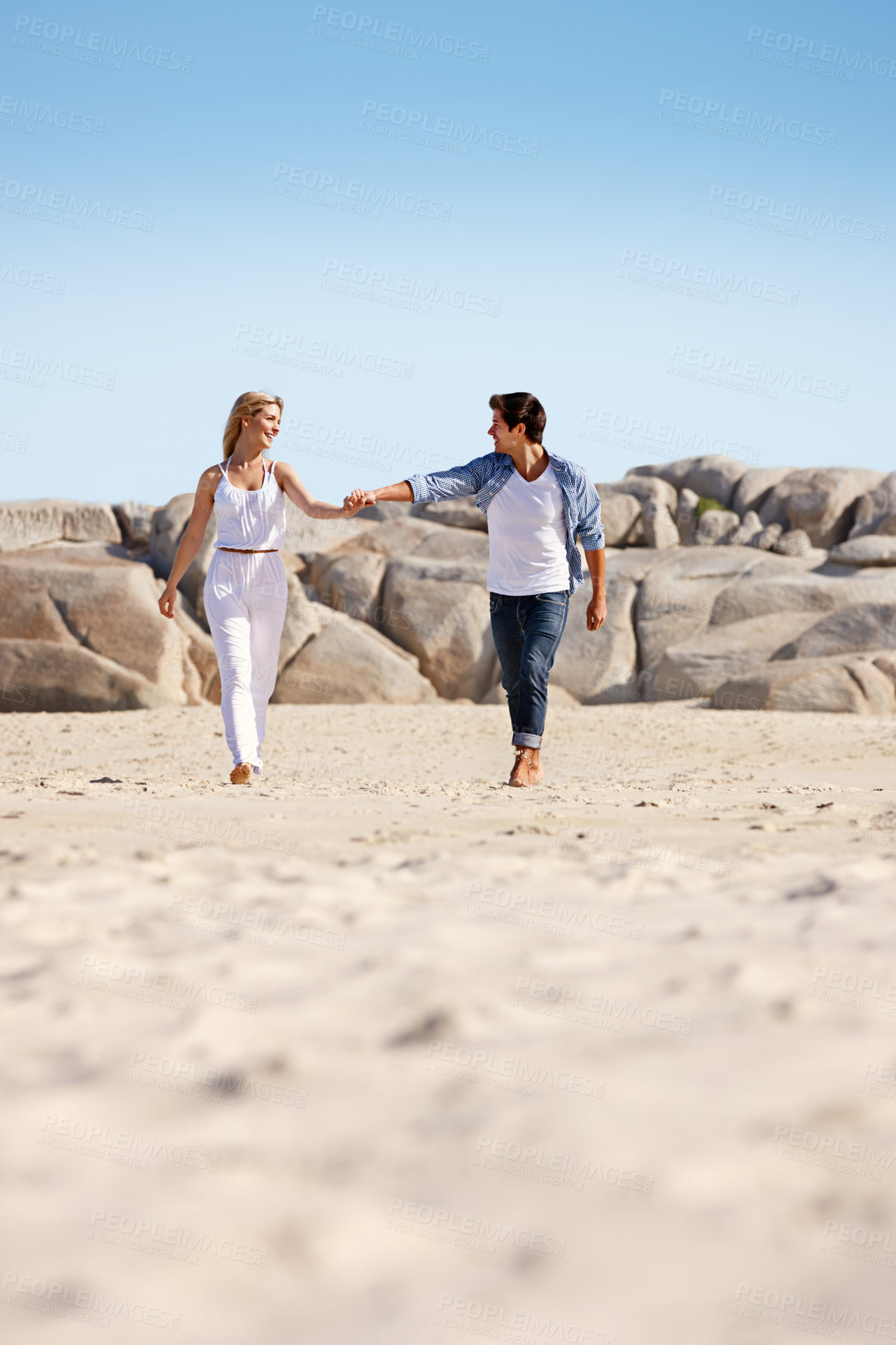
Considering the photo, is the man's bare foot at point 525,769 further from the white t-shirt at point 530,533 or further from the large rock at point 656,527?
the large rock at point 656,527

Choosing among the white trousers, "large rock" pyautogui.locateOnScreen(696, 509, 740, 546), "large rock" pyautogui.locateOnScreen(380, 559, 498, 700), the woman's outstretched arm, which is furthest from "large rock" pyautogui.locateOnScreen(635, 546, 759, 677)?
the woman's outstretched arm

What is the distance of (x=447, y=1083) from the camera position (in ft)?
6.47

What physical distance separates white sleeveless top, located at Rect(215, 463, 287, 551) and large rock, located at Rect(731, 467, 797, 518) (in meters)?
18.6

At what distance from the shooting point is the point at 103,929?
2.64 metres

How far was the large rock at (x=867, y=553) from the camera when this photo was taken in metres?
15.7

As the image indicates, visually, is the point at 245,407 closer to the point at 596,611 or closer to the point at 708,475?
the point at 596,611

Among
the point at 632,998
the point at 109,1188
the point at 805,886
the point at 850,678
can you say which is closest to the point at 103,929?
the point at 109,1188

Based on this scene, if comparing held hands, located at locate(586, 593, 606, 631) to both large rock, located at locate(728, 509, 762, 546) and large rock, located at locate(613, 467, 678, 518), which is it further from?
large rock, located at locate(613, 467, 678, 518)

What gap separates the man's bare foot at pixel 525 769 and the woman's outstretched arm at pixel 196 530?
1.80 metres

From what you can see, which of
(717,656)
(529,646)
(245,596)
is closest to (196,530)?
(245,596)

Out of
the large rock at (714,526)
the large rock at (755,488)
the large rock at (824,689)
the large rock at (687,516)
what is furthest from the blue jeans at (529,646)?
the large rock at (755,488)

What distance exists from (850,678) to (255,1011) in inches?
361

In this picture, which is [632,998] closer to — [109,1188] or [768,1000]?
[768,1000]

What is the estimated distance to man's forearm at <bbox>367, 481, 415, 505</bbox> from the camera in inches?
194
